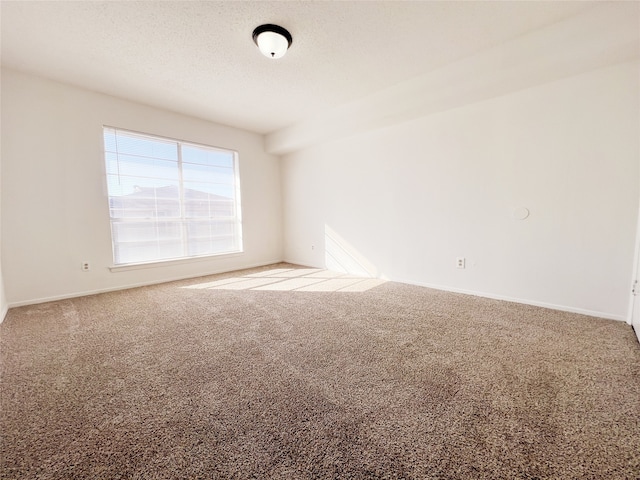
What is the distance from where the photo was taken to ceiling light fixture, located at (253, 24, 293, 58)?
2.30 meters

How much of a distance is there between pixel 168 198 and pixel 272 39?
9.65ft

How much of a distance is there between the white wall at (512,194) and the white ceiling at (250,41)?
616 mm

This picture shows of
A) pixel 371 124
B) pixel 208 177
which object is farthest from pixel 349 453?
pixel 208 177

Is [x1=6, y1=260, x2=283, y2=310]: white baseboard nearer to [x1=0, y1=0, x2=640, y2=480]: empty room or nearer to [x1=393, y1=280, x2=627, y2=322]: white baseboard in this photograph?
[x1=0, y1=0, x2=640, y2=480]: empty room

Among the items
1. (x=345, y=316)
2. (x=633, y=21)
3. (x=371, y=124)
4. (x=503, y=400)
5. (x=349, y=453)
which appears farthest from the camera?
(x=371, y=124)

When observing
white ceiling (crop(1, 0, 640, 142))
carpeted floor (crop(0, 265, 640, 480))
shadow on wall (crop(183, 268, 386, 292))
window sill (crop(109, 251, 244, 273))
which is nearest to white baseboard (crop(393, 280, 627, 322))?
carpeted floor (crop(0, 265, 640, 480))

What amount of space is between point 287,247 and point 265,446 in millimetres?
4703

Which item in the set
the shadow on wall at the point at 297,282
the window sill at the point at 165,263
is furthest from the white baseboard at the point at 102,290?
the shadow on wall at the point at 297,282

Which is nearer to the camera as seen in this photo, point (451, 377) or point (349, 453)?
point (349, 453)

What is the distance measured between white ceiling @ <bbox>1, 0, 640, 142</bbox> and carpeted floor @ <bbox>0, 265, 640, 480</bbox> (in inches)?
103

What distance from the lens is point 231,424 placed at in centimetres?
129

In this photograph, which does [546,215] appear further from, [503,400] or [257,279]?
[257,279]

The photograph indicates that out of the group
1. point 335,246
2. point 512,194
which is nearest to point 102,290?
point 335,246

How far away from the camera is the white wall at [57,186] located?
298 centimetres
